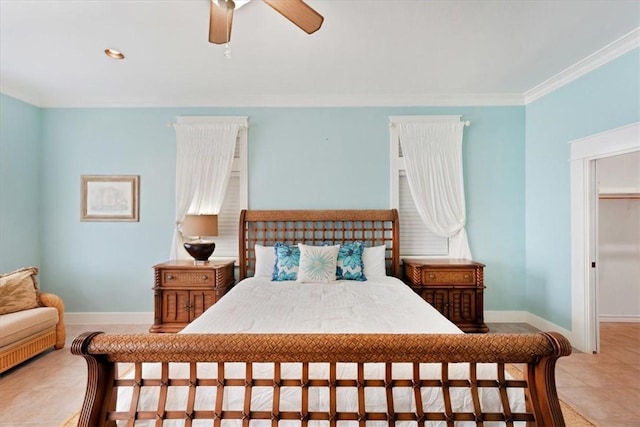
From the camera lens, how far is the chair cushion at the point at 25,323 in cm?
261

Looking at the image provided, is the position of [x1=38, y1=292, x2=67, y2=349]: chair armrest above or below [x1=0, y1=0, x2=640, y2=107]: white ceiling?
below

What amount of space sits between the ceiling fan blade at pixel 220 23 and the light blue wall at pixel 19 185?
327 cm

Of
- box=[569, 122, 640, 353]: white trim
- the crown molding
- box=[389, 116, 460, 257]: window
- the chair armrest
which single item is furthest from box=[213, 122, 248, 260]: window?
box=[569, 122, 640, 353]: white trim

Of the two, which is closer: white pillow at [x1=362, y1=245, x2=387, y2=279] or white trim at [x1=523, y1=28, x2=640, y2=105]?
white trim at [x1=523, y1=28, x2=640, y2=105]

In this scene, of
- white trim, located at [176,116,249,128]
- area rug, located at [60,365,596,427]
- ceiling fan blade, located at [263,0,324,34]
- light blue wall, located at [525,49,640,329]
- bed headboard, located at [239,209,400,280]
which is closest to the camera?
ceiling fan blade, located at [263,0,324,34]

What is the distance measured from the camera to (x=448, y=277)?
→ 342cm

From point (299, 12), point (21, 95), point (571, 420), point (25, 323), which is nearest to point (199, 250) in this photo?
point (25, 323)

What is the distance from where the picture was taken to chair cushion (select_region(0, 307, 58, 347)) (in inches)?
103

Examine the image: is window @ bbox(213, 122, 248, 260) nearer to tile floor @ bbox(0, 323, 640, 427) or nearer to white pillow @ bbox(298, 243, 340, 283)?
white pillow @ bbox(298, 243, 340, 283)

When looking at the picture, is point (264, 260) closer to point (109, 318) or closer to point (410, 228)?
point (410, 228)

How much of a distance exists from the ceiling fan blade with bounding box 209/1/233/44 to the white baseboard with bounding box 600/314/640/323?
5342mm

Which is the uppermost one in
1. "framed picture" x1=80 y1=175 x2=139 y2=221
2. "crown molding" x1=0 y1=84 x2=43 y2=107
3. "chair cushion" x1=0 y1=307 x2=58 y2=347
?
"crown molding" x1=0 y1=84 x2=43 y2=107

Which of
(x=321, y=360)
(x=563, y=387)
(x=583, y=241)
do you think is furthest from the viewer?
(x=583, y=241)

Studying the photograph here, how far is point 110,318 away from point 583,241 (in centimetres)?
547
